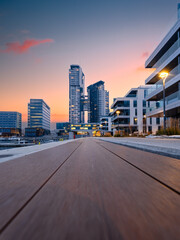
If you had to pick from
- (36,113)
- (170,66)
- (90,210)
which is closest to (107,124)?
(170,66)

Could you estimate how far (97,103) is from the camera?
455 feet

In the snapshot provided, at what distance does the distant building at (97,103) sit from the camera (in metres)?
136

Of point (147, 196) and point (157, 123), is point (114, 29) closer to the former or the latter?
point (157, 123)

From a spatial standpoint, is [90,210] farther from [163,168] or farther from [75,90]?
[75,90]

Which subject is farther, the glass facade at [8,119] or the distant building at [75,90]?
the distant building at [75,90]

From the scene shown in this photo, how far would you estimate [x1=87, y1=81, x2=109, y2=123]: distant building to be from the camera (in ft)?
445

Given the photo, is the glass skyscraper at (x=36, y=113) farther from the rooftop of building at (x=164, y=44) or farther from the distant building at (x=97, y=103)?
the rooftop of building at (x=164, y=44)

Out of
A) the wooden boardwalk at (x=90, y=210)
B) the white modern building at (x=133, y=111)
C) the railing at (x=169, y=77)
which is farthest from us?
the white modern building at (x=133, y=111)

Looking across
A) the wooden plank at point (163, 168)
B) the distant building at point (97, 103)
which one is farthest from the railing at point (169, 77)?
the distant building at point (97, 103)

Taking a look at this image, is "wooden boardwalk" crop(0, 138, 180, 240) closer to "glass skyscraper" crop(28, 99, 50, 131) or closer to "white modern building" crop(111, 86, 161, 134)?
"white modern building" crop(111, 86, 161, 134)

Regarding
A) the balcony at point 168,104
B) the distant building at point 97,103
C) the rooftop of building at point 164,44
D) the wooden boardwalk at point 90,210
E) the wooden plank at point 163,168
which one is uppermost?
the distant building at point 97,103

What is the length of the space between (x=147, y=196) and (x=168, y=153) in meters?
1.57

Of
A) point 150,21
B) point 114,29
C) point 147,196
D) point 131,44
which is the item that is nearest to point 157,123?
point 131,44

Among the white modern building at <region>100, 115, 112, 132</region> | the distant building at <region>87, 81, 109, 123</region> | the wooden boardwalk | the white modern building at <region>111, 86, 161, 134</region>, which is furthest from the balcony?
the distant building at <region>87, 81, 109, 123</region>
